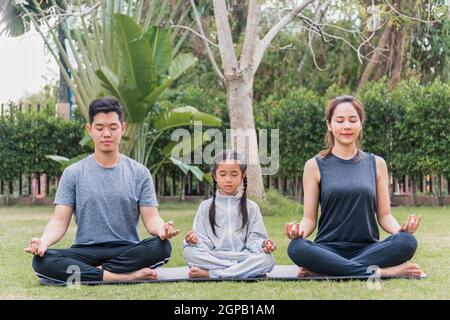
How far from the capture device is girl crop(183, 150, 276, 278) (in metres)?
4.78

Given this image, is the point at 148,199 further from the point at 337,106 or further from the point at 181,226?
the point at 181,226

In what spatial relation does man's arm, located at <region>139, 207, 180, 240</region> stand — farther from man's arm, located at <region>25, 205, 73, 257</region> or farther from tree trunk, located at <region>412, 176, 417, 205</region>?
tree trunk, located at <region>412, 176, 417, 205</region>

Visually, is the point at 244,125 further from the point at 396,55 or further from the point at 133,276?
the point at 133,276

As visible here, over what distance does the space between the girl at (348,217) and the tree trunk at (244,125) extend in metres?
5.66

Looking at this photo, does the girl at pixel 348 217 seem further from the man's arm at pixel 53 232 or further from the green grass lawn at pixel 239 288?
the man's arm at pixel 53 232

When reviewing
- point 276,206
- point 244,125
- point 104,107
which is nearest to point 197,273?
point 104,107

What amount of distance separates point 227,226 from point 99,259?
2.88 ft

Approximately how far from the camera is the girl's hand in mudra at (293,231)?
14.8 feet

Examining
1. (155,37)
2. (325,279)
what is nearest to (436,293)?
(325,279)

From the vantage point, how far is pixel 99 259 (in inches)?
183

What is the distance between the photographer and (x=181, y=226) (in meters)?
9.23

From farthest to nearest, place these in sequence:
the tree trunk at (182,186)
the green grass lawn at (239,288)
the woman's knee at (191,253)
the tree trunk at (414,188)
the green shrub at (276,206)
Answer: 1. the tree trunk at (182,186)
2. the tree trunk at (414,188)
3. the green shrub at (276,206)
4. the woman's knee at (191,253)
5. the green grass lawn at (239,288)

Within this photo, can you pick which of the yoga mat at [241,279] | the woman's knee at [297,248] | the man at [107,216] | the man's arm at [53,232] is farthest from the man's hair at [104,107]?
the woman's knee at [297,248]
